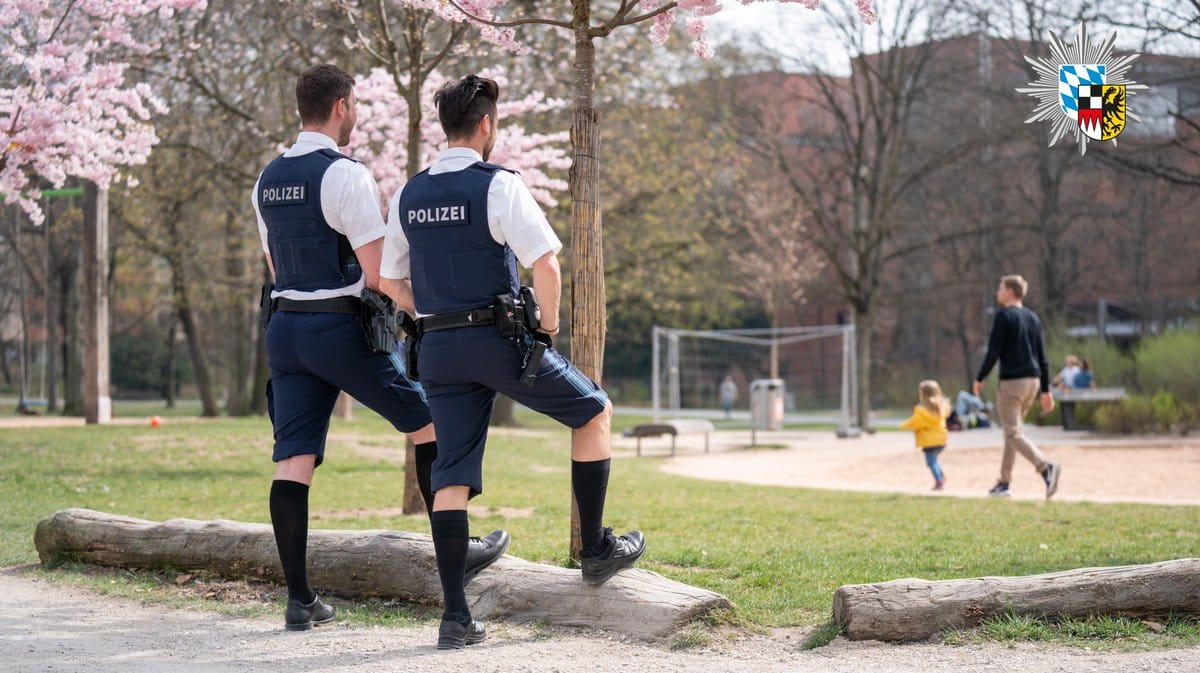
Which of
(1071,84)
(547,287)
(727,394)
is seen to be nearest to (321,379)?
(547,287)

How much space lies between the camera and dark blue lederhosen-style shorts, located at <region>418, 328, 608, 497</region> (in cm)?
457

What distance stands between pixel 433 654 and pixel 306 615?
79cm

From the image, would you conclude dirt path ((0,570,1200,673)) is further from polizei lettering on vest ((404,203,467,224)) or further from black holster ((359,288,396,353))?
polizei lettering on vest ((404,203,467,224))

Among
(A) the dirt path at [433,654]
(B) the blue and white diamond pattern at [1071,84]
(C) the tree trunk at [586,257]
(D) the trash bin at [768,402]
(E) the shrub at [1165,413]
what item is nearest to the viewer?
(A) the dirt path at [433,654]

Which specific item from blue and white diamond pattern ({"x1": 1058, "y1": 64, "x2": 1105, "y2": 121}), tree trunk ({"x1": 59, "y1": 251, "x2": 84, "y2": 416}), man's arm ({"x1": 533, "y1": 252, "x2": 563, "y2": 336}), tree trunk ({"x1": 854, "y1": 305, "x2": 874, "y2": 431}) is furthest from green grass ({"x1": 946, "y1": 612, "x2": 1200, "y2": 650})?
tree trunk ({"x1": 59, "y1": 251, "x2": 84, "y2": 416})

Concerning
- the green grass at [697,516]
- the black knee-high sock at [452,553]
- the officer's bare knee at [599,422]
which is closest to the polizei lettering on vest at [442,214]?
the officer's bare knee at [599,422]

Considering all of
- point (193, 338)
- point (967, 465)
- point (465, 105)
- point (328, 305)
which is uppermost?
point (465, 105)

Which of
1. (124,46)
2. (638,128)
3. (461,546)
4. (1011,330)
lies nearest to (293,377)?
(461,546)

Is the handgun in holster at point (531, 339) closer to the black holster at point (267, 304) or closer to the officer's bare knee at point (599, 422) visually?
the officer's bare knee at point (599, 422)

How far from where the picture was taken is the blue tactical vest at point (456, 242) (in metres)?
4.56

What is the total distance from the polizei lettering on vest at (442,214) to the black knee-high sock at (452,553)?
112 cm

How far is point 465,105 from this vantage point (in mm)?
4719

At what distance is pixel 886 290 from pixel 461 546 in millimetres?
38480

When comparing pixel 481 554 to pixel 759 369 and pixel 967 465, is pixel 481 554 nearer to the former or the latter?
pixel 967 465
